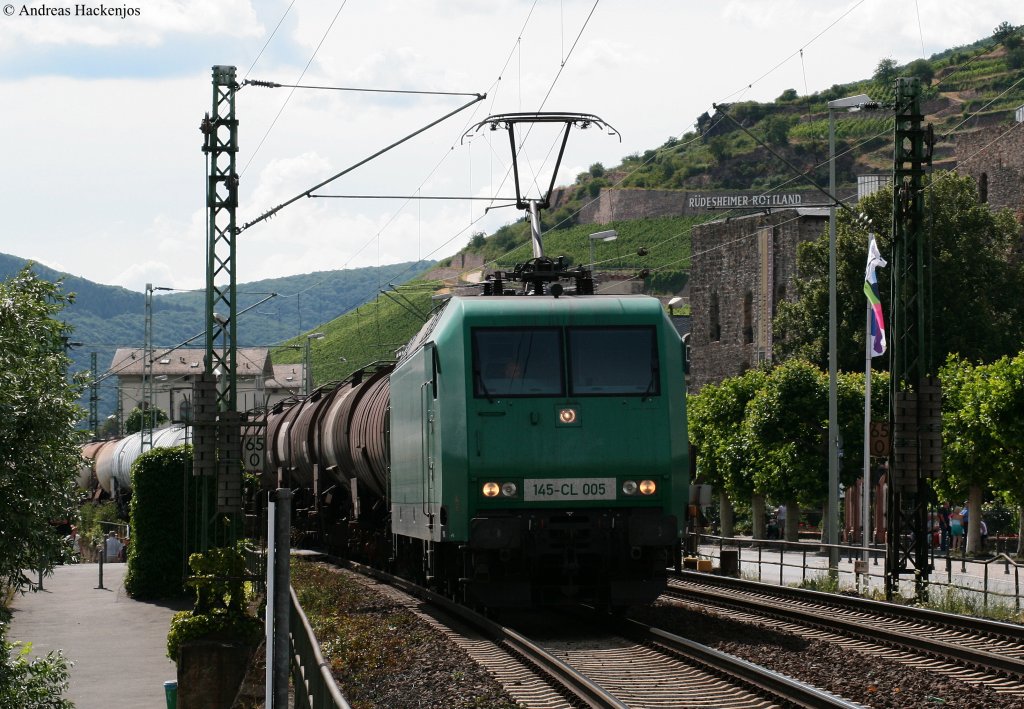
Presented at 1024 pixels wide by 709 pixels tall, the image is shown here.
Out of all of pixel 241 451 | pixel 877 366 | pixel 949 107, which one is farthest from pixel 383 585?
pixel 949 107

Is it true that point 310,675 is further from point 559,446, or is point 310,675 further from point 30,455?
point 30,455

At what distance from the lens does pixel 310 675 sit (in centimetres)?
1080

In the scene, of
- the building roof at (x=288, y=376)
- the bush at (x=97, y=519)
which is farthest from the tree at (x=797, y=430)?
the building roof at (x=288, y=376)

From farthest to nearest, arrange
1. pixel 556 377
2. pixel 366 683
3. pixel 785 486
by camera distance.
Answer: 1. pixel 785 486
2. pixel 556 377
3. pixel 366 683

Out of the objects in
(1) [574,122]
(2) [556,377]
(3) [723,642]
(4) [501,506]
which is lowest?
(3) [723,642]

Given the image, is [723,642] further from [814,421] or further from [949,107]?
[949,107]

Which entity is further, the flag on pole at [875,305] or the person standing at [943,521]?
the person standing at [943,521]

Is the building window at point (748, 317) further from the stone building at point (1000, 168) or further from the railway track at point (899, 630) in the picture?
the railway track at point (899, 630)

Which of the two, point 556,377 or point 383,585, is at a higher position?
point 556,377

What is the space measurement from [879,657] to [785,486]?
118ft

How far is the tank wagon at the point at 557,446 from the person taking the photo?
16.5 metres

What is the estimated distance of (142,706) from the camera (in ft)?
62.8

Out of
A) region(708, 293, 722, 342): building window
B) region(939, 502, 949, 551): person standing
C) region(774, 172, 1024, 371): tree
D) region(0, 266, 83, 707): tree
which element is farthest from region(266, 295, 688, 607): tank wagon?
region(708, 293, 722, 342): building window

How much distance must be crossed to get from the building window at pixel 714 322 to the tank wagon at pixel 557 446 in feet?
213
